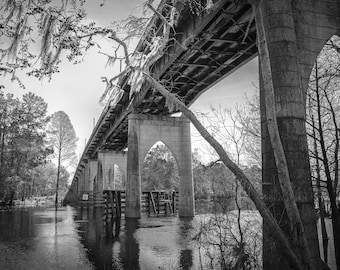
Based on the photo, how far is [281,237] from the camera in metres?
6.09

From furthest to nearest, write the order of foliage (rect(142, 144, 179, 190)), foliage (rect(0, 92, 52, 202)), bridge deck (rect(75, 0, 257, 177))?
foliage (rect(142, 144, 179, 190)), foliage (rect(0, 92, 52, 202)), bridge deck (rect(75, 0, 257, 177))

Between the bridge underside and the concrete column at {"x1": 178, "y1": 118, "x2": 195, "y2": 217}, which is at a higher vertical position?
the bridge underside

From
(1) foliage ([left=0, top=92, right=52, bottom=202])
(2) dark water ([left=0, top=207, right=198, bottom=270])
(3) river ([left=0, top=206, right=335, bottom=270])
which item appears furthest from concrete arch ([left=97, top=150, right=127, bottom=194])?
(3) river ([left=0, top=206, right=335, bottom=270])

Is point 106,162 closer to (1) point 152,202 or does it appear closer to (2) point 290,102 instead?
(1) point 152,202

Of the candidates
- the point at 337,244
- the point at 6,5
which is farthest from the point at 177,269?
the point at 6,5

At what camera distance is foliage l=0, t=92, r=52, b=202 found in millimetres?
42312

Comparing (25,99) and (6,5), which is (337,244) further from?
(25,99)

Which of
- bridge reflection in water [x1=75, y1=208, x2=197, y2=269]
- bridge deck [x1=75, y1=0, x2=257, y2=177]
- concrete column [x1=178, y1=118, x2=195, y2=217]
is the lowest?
bridge reflection in water [x1=75, y1=208, x2=197, y2=269]

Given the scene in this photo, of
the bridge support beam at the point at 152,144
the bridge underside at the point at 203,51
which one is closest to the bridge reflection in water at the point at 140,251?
the bridge underside at the point at 203,51

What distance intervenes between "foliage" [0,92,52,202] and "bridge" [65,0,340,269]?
13.6 meters

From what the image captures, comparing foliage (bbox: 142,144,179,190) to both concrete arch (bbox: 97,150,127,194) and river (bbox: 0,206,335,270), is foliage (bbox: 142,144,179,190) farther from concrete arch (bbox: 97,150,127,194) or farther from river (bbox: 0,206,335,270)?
river (bbox: 0,206,335,270)

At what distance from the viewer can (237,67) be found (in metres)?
20.7

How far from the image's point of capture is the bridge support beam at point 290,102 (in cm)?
706

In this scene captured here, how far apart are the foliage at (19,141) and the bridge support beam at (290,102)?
3872 centimetres
